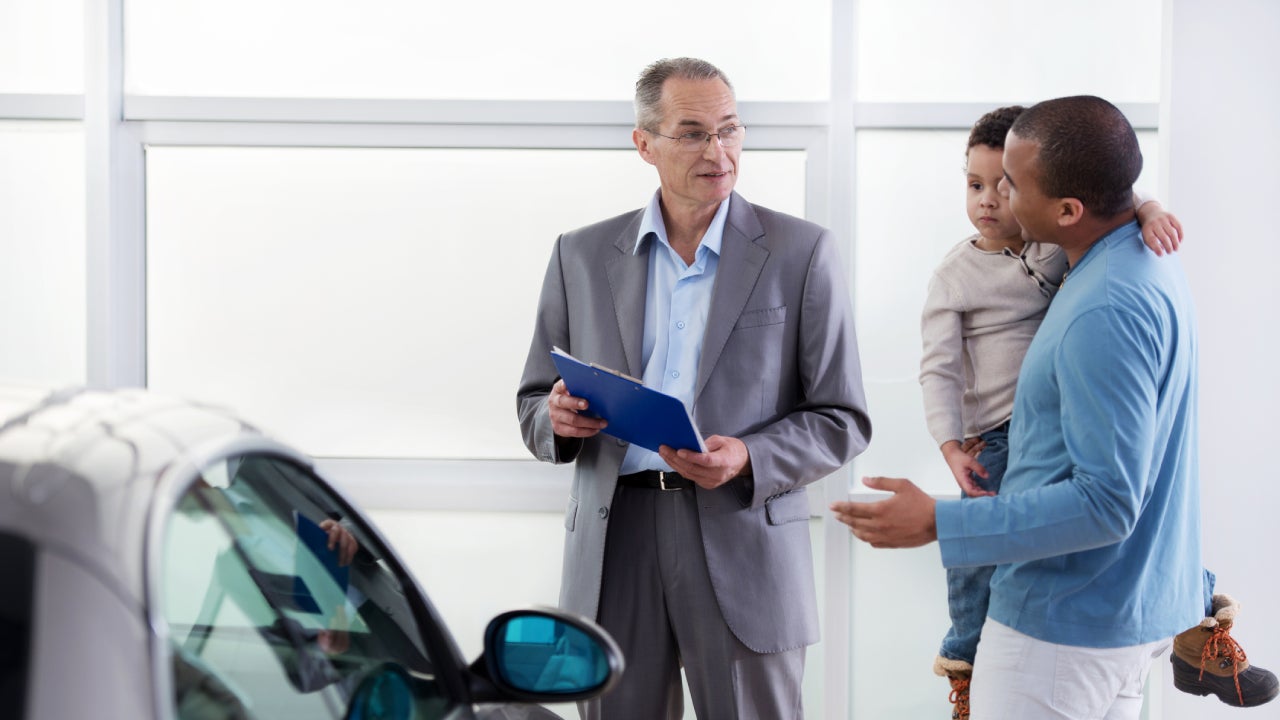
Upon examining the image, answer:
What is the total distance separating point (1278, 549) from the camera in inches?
109

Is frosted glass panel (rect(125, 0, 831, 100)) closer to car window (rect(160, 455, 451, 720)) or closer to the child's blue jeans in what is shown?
the child's blue jeans

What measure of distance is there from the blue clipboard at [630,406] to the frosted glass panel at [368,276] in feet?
3.86

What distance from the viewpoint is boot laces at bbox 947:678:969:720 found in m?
2.34

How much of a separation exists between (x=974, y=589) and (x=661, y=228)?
1089 millimetres

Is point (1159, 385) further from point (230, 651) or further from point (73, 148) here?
point (73, 148)

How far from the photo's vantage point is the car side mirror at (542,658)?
56.3 inches

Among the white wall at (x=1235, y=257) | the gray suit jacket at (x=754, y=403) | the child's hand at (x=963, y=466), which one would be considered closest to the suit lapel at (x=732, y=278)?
the gray suit jacket at (x=754, y=403)

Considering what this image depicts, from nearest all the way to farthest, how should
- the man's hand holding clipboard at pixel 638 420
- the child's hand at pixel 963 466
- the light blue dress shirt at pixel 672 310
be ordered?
1. the man's hand holding clipboard at pixel 638 420
2. the child's hand at pixel 963 466
3. the light blue dress shirt at pixel 672 310

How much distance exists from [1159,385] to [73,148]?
3.09 m

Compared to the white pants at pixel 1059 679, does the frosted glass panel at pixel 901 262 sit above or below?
above

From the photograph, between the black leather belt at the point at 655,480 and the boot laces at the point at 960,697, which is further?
the boot laces at the point at 960,697

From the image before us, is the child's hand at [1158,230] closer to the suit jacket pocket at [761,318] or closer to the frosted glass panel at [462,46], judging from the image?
the suit jacket pocket at [761,318]

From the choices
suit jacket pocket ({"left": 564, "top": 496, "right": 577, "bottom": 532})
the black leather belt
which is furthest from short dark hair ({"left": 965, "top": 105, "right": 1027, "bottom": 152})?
suit jacket pocket ({"left": 564, "top": 496, "right": 577, "bottom": 532})

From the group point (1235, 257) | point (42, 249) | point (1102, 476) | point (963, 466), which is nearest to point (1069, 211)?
point (1102, 476)
